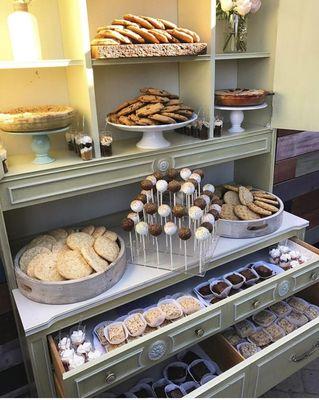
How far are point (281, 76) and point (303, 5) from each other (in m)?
0.27

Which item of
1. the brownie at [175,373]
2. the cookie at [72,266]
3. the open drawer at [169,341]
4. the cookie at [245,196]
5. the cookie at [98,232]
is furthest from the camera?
the cookie at [245,196]

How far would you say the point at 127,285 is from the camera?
1.23 metres

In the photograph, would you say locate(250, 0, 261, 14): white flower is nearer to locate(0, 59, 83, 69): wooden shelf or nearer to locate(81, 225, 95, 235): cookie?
locate(0, 59, 83, 69): wooden shelf

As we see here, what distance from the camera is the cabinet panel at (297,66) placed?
1.38 metres

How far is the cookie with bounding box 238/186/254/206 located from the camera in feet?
5.29

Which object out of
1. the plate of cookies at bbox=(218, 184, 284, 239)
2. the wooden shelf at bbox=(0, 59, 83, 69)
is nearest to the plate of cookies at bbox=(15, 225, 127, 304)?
the plate of cookies at bbox=(218, 184, 284, 239)

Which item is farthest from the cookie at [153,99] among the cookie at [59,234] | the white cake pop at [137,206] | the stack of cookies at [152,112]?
the cookie at [59,234]

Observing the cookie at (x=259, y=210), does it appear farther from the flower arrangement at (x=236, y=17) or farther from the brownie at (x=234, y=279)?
the flower arrangement at (x=236, y=17)

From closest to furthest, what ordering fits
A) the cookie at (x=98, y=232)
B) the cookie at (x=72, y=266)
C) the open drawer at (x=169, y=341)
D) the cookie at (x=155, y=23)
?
the open drawer at (x=169, y=341), the cookie at (x=72, y=266), the cookie at (x=155, y=23), the cookie at (x=98, y=232)

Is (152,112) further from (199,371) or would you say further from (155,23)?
(199,371)

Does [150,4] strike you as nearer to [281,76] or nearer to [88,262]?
[281,76]

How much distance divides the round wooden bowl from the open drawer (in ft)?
0.44

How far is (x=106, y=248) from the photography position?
1255 mm

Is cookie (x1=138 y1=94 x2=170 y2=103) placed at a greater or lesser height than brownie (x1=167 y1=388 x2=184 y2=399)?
greater
